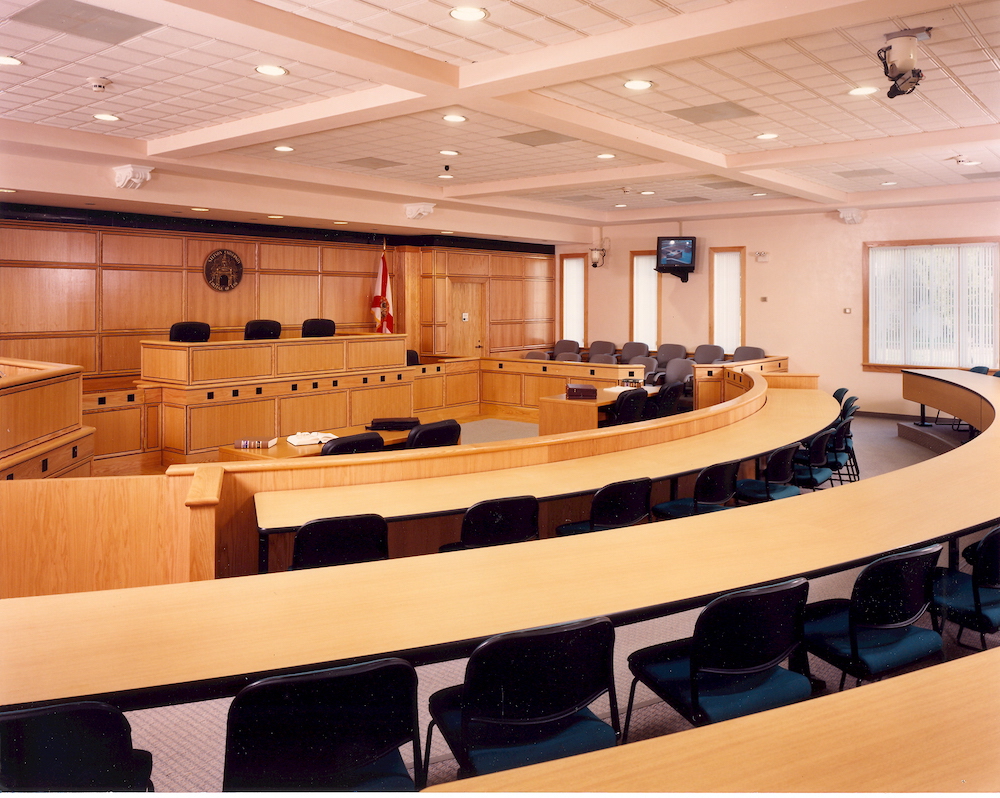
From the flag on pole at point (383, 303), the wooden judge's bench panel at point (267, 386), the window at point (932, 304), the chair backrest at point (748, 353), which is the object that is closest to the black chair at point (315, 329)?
the wooden judge's bench panel at point (267, 386)

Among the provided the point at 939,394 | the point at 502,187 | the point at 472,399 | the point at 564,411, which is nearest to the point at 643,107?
the point at 564,411

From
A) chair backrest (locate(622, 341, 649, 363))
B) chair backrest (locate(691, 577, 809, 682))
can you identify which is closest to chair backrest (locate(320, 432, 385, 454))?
chair backrest (locate(691, 577, 809, 682))

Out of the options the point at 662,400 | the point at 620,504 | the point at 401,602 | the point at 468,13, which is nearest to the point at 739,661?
the point at 401,602

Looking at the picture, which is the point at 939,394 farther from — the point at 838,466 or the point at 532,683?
the point at 532,683

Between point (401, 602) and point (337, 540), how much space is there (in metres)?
1.09

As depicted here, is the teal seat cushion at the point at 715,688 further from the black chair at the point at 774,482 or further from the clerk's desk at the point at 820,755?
the black chair at the point at 774,482

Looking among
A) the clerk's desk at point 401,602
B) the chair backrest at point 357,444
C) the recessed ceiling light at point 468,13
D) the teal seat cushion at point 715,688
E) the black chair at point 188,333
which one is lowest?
the teal seat cushion at point 715,688

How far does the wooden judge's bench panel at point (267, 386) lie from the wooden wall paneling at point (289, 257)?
2.35 meters

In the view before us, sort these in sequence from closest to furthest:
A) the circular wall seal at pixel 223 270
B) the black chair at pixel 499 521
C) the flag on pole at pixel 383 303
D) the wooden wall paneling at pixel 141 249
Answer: the black chair at pixel 499 521 → the wooden wall paneling at pixel 141 249 → the circular wall seal at pixel 223 270 → the flag on pole at pixel 383 303

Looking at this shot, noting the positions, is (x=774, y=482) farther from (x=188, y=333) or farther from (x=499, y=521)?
(x=188, y=333)

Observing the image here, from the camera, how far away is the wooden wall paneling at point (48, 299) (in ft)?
29.1

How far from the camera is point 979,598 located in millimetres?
3230

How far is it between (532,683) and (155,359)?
7.52 m

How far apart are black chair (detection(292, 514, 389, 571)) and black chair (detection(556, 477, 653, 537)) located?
4.03 feet
